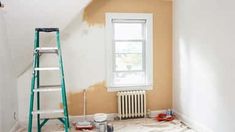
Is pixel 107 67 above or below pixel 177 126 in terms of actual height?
above

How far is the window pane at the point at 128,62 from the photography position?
4.83 meters

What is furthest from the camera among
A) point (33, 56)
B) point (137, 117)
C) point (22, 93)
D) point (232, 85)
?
point (137, 117)

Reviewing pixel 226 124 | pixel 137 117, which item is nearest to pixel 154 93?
pixel 137 117

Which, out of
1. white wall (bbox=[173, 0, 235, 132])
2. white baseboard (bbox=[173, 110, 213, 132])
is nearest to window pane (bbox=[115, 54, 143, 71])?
white wall (bbox=[173, 0, 235, 132])

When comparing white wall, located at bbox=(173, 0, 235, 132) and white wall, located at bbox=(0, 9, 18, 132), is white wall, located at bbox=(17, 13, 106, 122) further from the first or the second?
white wall, located at bbox=(173, 0, 235, 132)

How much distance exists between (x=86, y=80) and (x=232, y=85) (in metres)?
2.48

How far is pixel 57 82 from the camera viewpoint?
4.55 metres

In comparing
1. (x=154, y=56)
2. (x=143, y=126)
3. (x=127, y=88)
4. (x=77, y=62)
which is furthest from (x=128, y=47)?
(x=143, y=126)

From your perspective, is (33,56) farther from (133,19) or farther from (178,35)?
(178,35)

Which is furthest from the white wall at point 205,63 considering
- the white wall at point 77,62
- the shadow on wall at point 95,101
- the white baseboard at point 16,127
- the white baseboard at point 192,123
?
the white baseboard at point 16,127

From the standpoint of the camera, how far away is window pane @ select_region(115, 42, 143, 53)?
481 centimetres

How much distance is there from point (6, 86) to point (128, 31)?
2.33m

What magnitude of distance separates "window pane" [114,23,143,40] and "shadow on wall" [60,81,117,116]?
3.08 feet

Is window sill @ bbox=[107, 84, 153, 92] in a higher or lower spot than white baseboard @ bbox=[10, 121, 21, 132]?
higher
